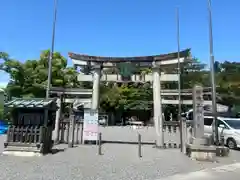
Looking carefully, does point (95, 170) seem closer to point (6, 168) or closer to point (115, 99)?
point (6, 168)

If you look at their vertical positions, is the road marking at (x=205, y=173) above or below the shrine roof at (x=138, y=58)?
below

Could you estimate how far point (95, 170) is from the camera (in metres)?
7.66

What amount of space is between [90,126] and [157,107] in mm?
4149

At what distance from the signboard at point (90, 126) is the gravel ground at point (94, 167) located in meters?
3.36

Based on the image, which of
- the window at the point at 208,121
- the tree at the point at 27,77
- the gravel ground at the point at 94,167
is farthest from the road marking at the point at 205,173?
the tree at the point at 27,77

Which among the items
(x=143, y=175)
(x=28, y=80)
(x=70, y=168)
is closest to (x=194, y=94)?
(x=143, y=175)

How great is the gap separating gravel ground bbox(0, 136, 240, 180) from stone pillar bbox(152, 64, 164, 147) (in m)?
3.16

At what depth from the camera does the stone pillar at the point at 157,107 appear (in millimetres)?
13648

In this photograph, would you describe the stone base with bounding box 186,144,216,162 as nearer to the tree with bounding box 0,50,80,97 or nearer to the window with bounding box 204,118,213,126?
the window with bounding box 204,118,213,126

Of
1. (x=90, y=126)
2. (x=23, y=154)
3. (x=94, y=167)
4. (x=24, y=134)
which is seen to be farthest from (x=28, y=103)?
(x=94, y=167)

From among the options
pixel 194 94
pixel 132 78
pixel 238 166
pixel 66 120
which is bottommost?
pixel 238 166

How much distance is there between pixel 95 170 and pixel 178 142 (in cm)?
721

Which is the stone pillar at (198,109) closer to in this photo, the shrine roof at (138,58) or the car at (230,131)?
the car at (230,131)

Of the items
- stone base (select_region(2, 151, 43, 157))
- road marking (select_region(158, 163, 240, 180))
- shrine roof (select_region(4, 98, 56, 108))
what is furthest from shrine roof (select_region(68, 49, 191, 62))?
road marking (select_region(158, 163, 240, 180))
